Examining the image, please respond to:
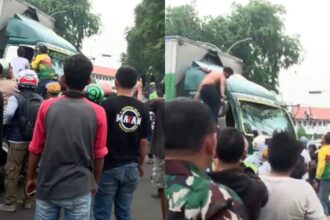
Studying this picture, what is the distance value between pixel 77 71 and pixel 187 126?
2.01 ft

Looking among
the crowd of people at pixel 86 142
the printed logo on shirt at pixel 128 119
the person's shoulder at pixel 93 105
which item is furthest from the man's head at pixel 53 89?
the printed logo on shirt at pixel 128 119

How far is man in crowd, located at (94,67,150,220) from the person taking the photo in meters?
1.49

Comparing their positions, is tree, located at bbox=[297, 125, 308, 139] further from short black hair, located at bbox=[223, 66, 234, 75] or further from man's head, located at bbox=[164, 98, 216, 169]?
man's head, located at bbox=[164, 98, 216, 169]

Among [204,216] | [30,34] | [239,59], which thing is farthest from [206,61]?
[30,34]

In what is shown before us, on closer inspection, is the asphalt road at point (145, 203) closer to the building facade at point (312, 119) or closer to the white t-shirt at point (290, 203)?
the white t-shirt at point (290, 203)

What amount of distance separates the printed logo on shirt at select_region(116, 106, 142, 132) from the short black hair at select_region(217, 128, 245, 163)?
54 cm

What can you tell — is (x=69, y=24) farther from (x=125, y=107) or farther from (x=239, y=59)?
(x=239, y=59)

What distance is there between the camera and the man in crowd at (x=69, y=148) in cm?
127

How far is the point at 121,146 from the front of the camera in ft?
5.05

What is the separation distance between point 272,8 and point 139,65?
0.35m

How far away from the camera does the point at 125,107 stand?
153cm

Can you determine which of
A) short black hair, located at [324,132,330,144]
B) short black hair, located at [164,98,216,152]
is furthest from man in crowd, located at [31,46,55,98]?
short black hair, located at [324,132,330,144]

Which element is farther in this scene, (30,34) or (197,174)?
(30,34)

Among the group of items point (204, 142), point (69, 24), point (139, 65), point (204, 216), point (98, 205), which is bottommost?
point (98, 205)
